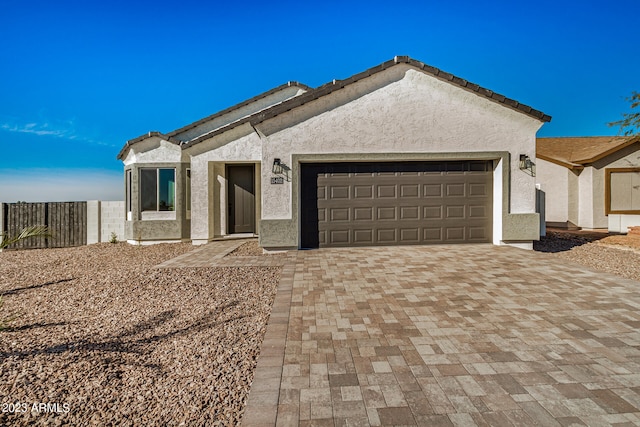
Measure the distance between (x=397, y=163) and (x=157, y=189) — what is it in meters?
9.18

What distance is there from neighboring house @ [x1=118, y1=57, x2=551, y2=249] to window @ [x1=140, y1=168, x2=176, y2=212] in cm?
490

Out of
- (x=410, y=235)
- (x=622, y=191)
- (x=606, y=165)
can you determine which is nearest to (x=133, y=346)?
(x=410, y=235)

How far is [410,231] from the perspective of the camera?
958 centimetres

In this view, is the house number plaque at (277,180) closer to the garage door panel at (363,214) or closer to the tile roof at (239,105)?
the garage door panel at (363,214)

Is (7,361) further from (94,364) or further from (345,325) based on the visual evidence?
(345,325)

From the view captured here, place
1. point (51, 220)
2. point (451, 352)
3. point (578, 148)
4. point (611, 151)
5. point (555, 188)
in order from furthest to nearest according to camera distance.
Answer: point (578, 148), point (555, 188), point (611, 151), point (51, 220), point (451, 352)

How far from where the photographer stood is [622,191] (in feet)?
50.4

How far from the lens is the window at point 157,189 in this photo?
39.4 feet

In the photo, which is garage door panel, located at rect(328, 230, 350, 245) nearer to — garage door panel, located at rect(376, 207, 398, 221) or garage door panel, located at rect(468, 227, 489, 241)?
garage door panel, located at rect(376, 207, 398, 221)

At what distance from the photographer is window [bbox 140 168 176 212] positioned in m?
12.0

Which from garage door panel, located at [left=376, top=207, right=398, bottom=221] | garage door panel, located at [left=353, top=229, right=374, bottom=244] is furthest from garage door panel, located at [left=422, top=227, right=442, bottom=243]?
garage door panel, located at [left=353, top=229, right=374, bottom=244]

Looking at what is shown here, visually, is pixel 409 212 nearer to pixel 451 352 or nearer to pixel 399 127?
pixel 399 127

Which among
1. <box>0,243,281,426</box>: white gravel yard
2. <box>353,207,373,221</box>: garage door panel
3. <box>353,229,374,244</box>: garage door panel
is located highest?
<box>353,207,373,221</box>: garage door panel

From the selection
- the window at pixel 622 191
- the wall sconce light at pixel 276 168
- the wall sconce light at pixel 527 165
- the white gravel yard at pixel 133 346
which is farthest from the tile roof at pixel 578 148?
the white gravel yard at pixel 133 346
